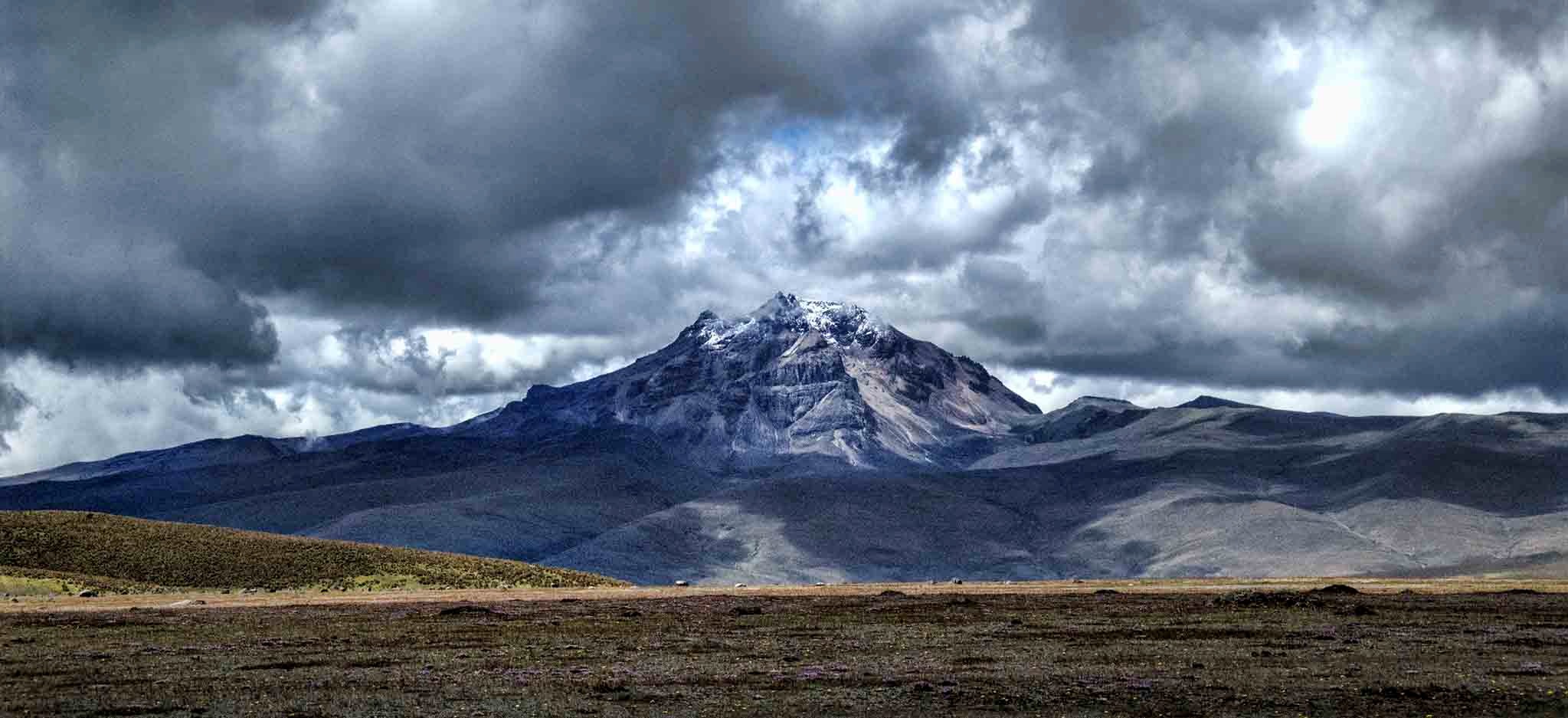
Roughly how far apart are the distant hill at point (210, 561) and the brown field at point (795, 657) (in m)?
27.0

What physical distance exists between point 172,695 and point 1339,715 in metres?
35.6

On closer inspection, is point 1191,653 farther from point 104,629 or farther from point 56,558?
point 56,558

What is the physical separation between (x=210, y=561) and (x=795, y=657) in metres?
88.4

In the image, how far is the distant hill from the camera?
5044 inches

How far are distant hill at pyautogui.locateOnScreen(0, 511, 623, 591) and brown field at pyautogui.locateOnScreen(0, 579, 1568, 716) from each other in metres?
27.0

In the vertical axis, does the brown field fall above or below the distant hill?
below

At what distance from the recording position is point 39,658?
61031 millimetres

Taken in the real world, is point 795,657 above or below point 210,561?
below

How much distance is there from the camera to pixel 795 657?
201 feet

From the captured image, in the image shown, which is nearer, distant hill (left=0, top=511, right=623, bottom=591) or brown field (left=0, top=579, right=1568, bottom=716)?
brown field (left=0, top=579, right=1568, bottom=716)

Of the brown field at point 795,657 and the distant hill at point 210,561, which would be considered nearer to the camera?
the brown field at point 795,657

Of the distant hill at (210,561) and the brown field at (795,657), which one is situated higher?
the distant hill at (210,561)

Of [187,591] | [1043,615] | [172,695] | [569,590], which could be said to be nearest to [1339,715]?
[172,695]

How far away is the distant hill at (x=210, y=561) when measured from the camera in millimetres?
128125
